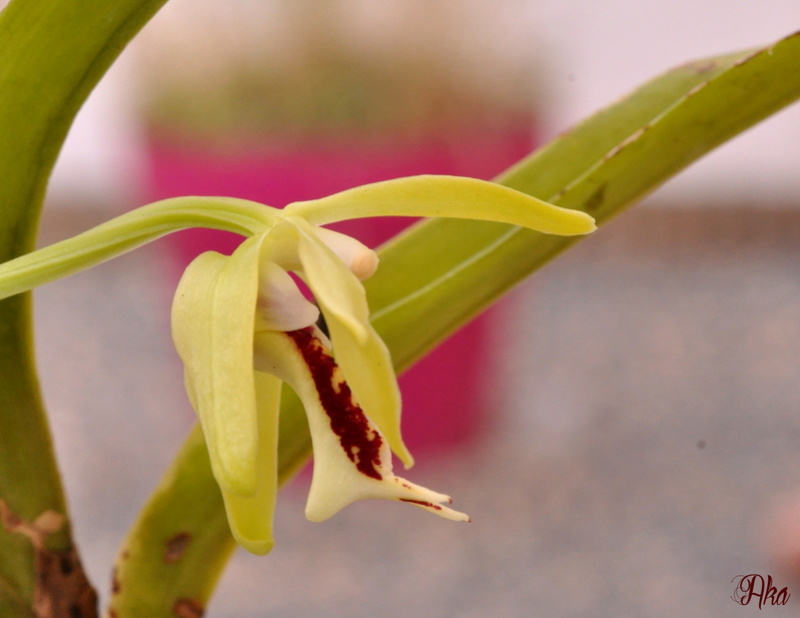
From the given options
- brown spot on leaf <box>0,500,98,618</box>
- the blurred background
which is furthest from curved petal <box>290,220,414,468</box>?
the blurred background

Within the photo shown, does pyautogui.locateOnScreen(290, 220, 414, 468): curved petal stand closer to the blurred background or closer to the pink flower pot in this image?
the blurred background

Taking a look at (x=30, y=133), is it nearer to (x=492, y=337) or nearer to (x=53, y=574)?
(x=53, y=574)

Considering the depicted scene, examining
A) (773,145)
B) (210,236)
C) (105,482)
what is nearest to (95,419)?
(105,482)

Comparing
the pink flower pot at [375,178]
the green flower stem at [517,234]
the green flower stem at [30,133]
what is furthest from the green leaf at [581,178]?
the pink flower pot at [375,178]

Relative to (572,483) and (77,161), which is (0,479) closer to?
(572,483)

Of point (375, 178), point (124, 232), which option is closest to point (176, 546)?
point (124, 232)

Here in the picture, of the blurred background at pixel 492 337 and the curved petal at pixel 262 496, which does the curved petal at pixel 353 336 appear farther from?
the blurred background at pixel 492 337
